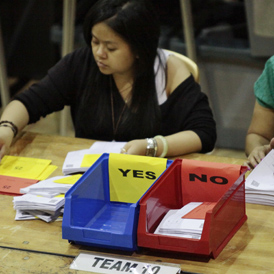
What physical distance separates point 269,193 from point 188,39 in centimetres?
206

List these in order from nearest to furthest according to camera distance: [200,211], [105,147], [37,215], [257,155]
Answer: [200,211], [37,215], [257,155], [105,147]

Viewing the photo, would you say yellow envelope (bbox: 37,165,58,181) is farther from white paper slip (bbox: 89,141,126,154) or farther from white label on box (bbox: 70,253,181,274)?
white label on box (bbox: 70,253,181,274)

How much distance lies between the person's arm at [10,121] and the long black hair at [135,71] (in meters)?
0.26

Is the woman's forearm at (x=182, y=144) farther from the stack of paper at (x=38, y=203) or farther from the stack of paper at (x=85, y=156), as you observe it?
the stack of paper at (x=38, y=203)

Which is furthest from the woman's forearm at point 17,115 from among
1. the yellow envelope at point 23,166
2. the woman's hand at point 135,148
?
the woman's hand at point 135,148

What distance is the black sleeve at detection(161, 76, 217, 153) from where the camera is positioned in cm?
219

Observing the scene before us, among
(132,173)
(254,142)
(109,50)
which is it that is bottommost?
(254,142)

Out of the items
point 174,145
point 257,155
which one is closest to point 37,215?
point 174,145

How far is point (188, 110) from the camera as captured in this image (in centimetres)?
222

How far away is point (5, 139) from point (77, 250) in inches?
29.0

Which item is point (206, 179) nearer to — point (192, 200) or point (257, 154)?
point (192, 200)

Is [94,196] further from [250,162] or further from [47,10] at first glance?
[47,10]

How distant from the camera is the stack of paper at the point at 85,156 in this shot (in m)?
1.82

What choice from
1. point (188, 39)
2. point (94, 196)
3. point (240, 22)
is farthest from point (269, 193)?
point (240, 22)
